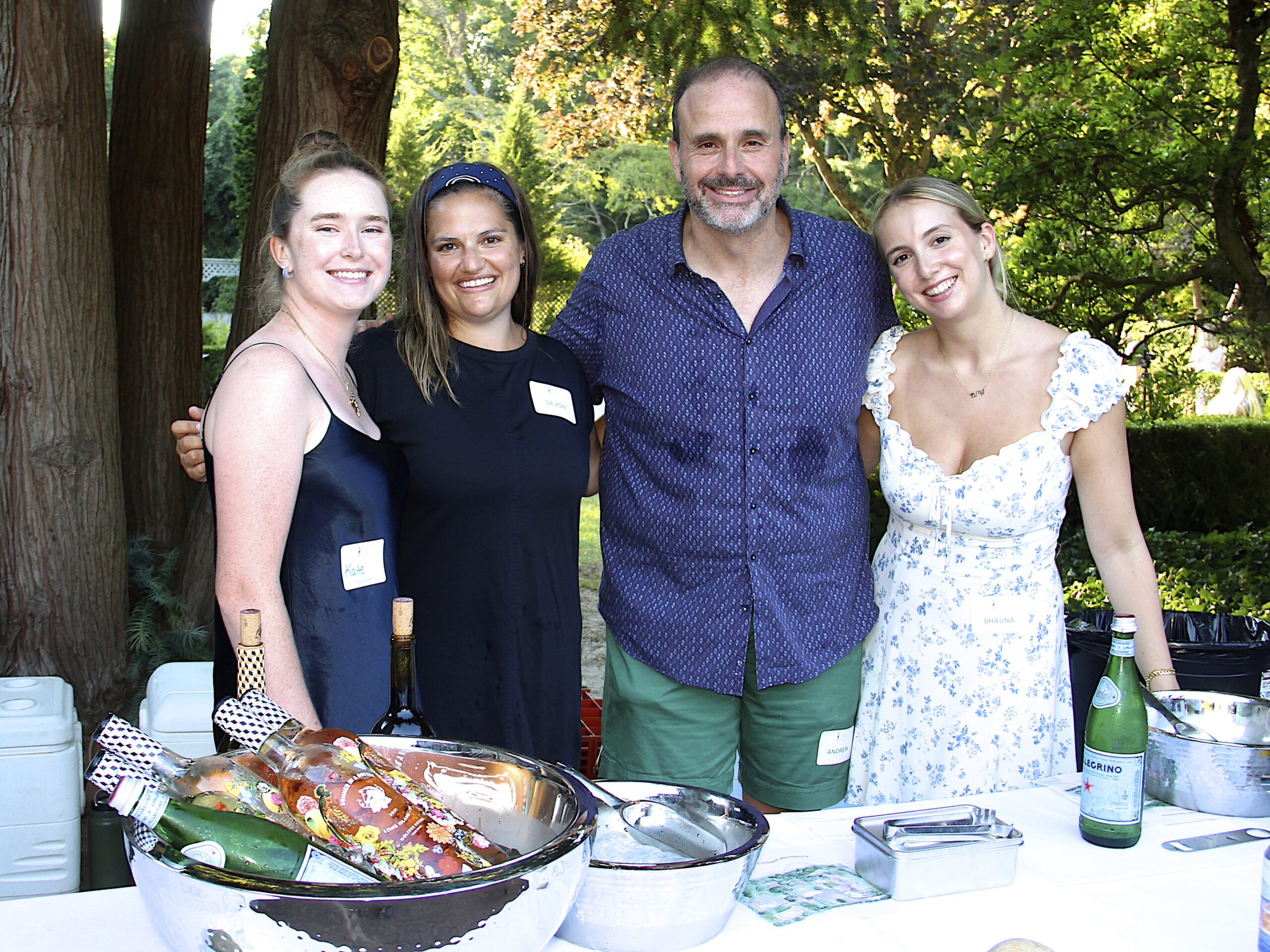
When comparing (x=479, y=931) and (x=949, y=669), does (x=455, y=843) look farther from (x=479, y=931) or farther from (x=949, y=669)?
(x=949, y=669)

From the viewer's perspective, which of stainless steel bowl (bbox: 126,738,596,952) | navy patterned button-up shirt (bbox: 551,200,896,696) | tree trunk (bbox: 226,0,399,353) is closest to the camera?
stainless steel bowl (bbox: 126,738,596,952)

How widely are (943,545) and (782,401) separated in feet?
1.43

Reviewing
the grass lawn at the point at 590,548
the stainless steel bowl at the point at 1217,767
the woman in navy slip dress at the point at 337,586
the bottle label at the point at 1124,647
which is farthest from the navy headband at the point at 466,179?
the grass lawn at the point at 590,548

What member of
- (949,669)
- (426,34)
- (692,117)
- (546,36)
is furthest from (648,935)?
(426,34)

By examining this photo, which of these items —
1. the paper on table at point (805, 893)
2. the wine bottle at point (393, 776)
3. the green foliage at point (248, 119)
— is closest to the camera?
the wine bottle at point (393, 776)

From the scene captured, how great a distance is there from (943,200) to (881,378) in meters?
0.38

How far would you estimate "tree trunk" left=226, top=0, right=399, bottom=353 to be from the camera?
3803 millimetres

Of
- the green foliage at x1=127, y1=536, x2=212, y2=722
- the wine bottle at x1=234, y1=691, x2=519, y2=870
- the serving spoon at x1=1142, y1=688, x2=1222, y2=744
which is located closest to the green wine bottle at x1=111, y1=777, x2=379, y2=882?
the wine bottle at x1=234, y1=691, x2=519, y2=870

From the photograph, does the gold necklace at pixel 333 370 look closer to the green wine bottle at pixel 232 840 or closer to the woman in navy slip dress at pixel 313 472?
the woman in navy slip dress at pixel 313 472

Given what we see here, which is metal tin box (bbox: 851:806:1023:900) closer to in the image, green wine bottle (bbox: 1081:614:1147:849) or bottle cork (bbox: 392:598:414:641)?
green wine bottle (bbox: 1081:614:1147:849)

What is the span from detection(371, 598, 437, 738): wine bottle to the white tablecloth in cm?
35

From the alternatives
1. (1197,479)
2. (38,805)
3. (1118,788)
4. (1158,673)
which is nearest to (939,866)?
(1118,788)

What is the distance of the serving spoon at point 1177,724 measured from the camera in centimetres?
162

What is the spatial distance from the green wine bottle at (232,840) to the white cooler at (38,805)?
160 cm
